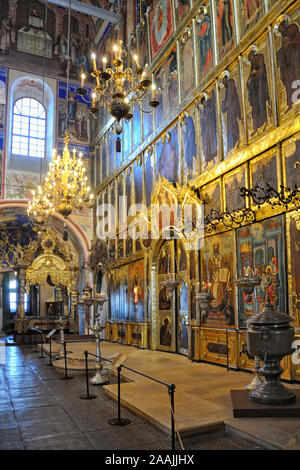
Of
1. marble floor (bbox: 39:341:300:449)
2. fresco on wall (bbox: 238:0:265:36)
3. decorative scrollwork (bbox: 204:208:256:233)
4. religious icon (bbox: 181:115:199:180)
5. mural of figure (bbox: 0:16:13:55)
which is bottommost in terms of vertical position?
marble floor (bbox: 39:341:300:449)

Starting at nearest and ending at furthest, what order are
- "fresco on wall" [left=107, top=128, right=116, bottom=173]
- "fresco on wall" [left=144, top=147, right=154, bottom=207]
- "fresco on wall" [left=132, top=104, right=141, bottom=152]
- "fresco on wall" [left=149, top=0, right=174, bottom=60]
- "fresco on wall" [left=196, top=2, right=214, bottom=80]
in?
"fresco on wall" [left=196, top=2, right=214, bottom=80], "fresco on wall" [left=149, top=0, right=174, bottom=60], "fresco on wall" [left=144, top=147, right=154, bottom=207], "fresco on wall" [left=132, top=104, right=141, bottom=152], "fresco on wall" [left=107, top=128, right=116, bottom=173]

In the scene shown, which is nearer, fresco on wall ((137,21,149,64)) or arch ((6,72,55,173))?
fresco on wall ((137,21,149,64))

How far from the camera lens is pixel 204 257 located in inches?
377

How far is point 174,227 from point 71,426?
6.54m

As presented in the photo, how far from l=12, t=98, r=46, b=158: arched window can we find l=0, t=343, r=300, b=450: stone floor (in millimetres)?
13615

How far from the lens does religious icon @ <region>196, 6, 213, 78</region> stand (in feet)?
32.9

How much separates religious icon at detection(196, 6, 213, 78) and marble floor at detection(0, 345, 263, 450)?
25.3 ft

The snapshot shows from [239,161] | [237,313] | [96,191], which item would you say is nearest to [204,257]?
[237,313]

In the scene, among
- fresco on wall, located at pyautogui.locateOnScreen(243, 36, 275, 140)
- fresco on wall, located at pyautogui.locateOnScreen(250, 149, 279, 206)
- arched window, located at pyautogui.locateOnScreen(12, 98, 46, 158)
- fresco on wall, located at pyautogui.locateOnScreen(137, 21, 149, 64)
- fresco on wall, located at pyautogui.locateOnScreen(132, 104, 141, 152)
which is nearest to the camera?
fresco on wall, located at pyautogui.locateOnScreen(250, 149, 279, 206)

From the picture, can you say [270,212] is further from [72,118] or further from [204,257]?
[72,118]

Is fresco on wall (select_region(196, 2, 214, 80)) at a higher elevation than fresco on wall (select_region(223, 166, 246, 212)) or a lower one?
higher

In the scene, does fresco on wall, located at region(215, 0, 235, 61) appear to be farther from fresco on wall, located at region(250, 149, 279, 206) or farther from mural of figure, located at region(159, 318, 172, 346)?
mural of figure, located at region(159, 318, 172, 346)

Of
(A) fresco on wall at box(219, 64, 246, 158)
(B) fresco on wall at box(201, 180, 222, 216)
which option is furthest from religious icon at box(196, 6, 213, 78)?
(B) fresco on wall at box(201, 180, 222, 216)

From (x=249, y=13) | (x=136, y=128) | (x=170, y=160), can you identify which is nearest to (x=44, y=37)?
(x=136, y=128)
